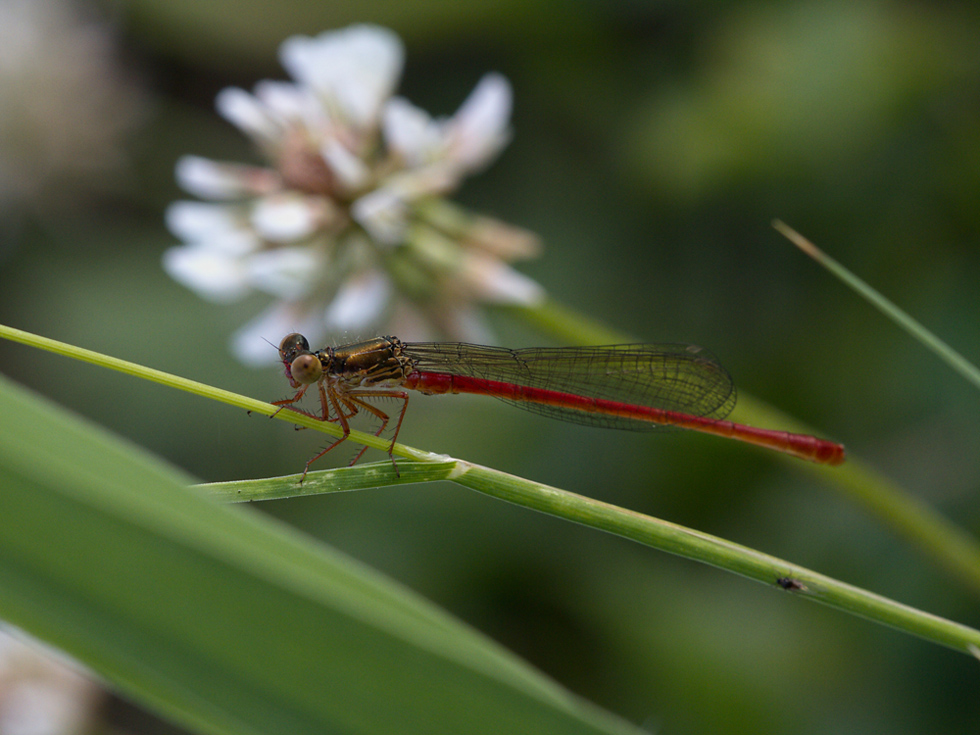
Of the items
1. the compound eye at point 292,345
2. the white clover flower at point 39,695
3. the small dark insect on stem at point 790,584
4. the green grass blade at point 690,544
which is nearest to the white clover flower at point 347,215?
the compound eye at point 292,345

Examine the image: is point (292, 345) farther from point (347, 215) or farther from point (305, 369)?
point (347, 215)

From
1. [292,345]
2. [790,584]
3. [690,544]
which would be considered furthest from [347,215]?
[790,584]

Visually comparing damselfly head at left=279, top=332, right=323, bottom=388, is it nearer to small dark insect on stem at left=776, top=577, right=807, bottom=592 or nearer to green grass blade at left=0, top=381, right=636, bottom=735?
green grass blade at left=0, top=381, right=636, bottom=735

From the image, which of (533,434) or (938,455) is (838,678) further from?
(533,434)

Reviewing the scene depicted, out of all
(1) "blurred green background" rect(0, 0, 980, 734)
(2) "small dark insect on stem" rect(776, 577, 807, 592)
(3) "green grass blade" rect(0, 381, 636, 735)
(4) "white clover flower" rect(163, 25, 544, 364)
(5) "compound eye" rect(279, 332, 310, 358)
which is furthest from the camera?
(1) "blurred green background" rect(0, 0, 980, 734)

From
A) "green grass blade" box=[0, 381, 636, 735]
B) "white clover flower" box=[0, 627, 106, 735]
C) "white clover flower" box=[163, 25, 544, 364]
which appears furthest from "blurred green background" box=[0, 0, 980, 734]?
"green grass blade" box=[0, 381, 636, 735]

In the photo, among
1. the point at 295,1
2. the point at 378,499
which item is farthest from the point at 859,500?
the point at 295,1
